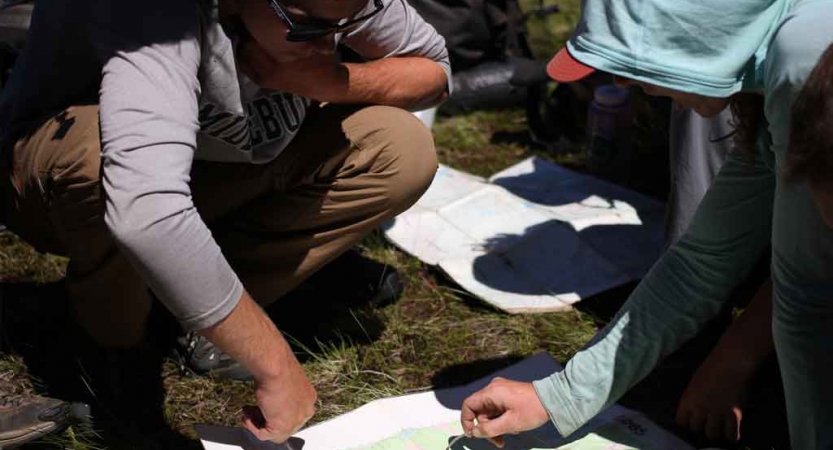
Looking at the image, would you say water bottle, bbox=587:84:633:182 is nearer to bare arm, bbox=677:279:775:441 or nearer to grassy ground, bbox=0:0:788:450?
grassy ground, bbox=0:0:788:450

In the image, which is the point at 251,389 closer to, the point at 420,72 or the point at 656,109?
the point at 420,72

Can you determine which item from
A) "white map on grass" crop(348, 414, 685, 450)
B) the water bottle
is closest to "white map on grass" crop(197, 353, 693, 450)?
"white map on grass" crop(348, 414, 685, 450)

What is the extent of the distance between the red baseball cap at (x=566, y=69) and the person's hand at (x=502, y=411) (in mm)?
568

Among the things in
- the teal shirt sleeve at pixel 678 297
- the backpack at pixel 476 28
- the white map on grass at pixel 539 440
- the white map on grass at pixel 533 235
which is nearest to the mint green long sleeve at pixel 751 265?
the teal shirt sleeve at pixel 678 297

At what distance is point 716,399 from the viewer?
212cm

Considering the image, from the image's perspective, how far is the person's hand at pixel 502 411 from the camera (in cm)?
188

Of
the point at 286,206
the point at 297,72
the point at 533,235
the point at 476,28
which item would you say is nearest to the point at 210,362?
the point at 286,206

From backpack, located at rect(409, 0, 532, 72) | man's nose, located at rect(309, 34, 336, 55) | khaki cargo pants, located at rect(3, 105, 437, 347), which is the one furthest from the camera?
backpack, located at rect(409, 0, 532, 72)

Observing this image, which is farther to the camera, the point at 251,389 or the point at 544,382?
the point at 251,389

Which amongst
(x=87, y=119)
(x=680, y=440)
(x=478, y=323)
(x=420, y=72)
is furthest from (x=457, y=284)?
(x=87, y=119)

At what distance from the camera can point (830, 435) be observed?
1.74 meters

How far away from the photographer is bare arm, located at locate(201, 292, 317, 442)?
1.71 m

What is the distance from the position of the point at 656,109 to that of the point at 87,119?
5.91ft

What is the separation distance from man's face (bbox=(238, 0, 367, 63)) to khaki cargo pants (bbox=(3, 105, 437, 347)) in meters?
0.41
